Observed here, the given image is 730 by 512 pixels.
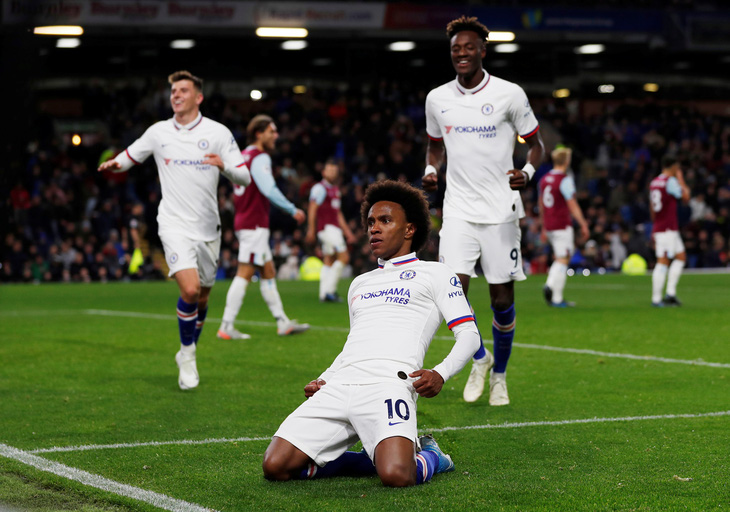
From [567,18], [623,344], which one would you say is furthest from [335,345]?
[567,18]

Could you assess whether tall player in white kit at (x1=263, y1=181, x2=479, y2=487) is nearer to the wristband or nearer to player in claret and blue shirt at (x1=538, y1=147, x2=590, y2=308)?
the wristband

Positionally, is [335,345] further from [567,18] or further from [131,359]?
[567,18]

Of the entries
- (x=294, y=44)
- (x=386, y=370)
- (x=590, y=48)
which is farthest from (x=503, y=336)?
(x=590, y=48)

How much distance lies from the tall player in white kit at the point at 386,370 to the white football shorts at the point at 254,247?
664 centimetres

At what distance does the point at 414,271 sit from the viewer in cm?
520

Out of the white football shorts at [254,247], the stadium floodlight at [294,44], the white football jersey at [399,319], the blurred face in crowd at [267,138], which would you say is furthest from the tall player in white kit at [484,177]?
the stadium floodlight at [294,44]

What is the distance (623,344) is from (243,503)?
23.5 ft

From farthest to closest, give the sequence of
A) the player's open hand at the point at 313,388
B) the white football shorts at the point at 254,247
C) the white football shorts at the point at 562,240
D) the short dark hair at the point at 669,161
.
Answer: the white football shorts at the point at 562,240 → the short dark hair at the point at 669,161 → the white football shorts at the point at 254,247 → the player's open hand at the point at 313,388

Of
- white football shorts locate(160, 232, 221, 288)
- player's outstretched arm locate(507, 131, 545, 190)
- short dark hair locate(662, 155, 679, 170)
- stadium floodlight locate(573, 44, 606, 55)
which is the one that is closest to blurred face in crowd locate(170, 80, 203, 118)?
white football shorts locate(160, 232, 221, 288)

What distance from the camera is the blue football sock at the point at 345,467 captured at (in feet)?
16.1

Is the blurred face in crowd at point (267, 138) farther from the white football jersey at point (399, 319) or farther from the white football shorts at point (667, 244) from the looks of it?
the white football shorts at point (667, 244)

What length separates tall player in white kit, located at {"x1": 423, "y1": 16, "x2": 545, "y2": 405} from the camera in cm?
717

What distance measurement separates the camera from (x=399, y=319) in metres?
5.11

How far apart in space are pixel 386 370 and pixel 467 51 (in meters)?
3.04
